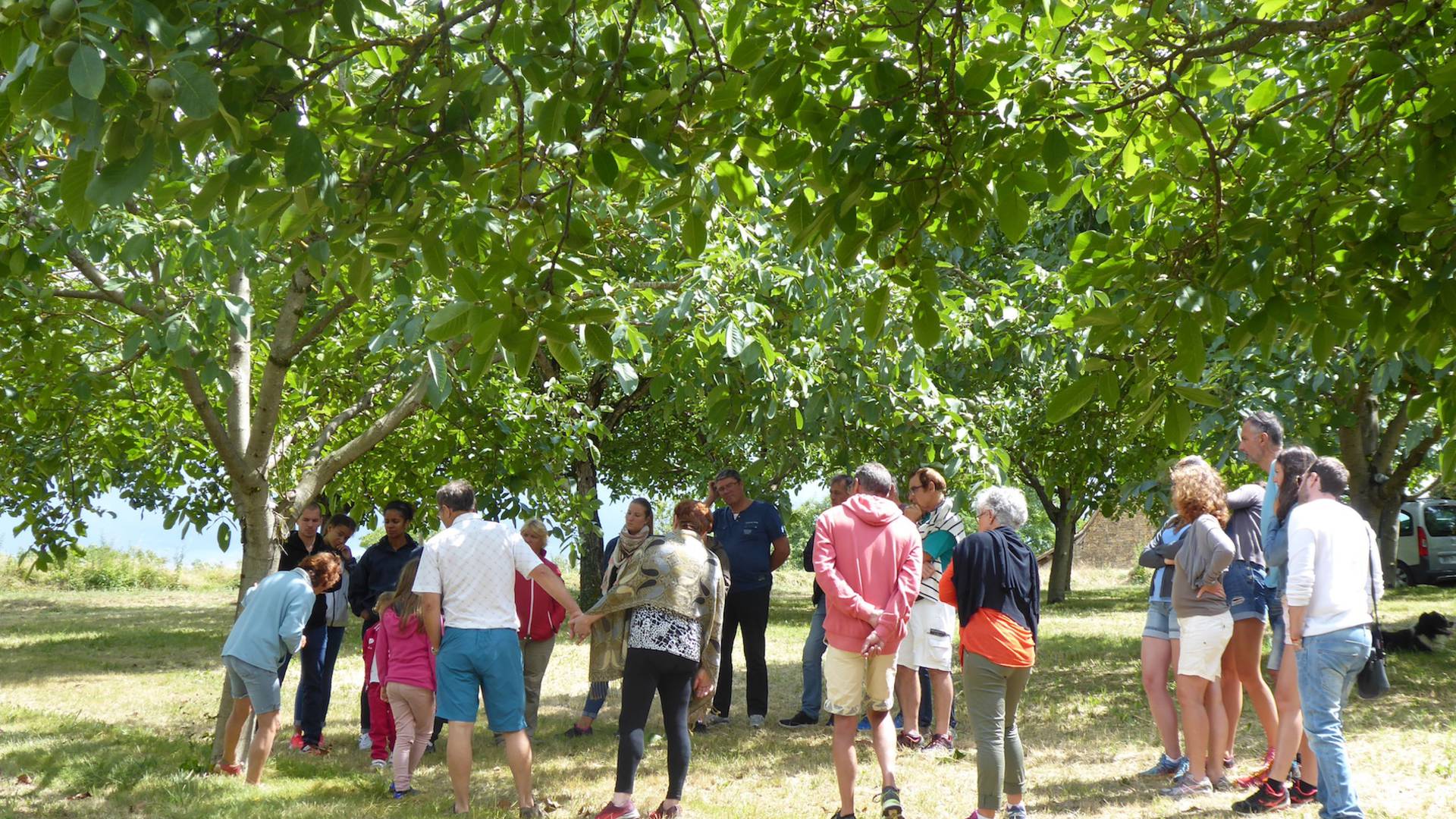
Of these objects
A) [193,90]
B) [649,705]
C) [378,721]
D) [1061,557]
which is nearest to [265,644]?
[378,721]

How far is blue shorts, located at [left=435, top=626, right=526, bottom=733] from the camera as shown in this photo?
6.41m

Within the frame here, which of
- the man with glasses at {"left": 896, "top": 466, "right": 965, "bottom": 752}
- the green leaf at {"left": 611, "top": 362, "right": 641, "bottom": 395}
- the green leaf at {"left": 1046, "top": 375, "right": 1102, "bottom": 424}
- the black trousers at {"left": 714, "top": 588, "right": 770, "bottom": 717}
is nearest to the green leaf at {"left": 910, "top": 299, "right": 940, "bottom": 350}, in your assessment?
the green leaf at {"left": 1046, "top": 375, "right": 1102, "bottom": 424}

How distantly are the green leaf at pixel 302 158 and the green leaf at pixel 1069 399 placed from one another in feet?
6.72

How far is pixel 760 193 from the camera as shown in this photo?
8.98 metres

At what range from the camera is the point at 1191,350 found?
330cm

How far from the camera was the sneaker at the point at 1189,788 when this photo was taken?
21.8 ft

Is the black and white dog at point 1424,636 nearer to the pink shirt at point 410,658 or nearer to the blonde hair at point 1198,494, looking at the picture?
the blonde hair at point 1198,494

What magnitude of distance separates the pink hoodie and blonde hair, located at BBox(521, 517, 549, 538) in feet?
10.6

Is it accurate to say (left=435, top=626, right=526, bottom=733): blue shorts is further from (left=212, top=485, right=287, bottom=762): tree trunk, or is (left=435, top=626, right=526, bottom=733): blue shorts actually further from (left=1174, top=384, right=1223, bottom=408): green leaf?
(left=1174, top=384, right=1223, bottom=408): green leaf

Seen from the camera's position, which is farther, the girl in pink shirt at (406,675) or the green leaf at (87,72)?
the girl in pink shirt at (406,675)

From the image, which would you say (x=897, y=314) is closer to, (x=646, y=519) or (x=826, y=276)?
(x=826, y=276)

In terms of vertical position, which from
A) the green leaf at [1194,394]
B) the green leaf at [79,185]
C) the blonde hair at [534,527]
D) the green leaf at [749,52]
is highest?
the green leaf at [749,52]

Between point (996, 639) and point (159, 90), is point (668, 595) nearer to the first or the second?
point (996, 639)

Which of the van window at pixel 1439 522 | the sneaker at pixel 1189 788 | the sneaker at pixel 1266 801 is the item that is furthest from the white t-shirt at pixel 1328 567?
the van window at pixel 1439 522
